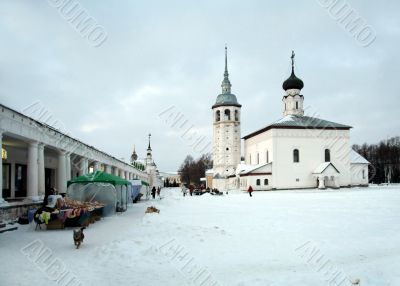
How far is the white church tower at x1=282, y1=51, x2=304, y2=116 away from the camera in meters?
→ 61.9

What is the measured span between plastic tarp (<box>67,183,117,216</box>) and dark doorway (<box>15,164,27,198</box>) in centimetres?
773

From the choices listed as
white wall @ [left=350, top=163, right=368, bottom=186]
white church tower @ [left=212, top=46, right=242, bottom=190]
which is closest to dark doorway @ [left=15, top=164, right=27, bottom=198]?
white church tower @ [left=212, top=46, right=242, bottom=190]

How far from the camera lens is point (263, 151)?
57375 mm

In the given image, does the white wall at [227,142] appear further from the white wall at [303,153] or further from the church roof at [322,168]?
the church roof at [322,168]

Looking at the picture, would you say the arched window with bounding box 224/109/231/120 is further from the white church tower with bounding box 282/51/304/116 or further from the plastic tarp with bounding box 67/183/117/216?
the plastic tarp with bounding box 67/183/117/216

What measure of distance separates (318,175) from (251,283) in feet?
160

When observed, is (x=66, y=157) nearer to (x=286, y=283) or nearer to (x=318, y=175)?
(x=286, y=283)

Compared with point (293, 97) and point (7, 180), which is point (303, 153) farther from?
point (7, 180)

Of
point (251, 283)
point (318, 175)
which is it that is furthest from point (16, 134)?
point (318, 175)

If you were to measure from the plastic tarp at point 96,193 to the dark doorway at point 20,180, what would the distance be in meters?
7.73

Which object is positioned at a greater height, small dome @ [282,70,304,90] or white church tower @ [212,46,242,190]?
small dome @ [282,70,304,90]

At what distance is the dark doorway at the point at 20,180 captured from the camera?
2386 centimetres

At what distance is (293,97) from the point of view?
62.1 m

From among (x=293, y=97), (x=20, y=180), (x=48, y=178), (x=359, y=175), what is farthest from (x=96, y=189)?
(x=359, y=175)
